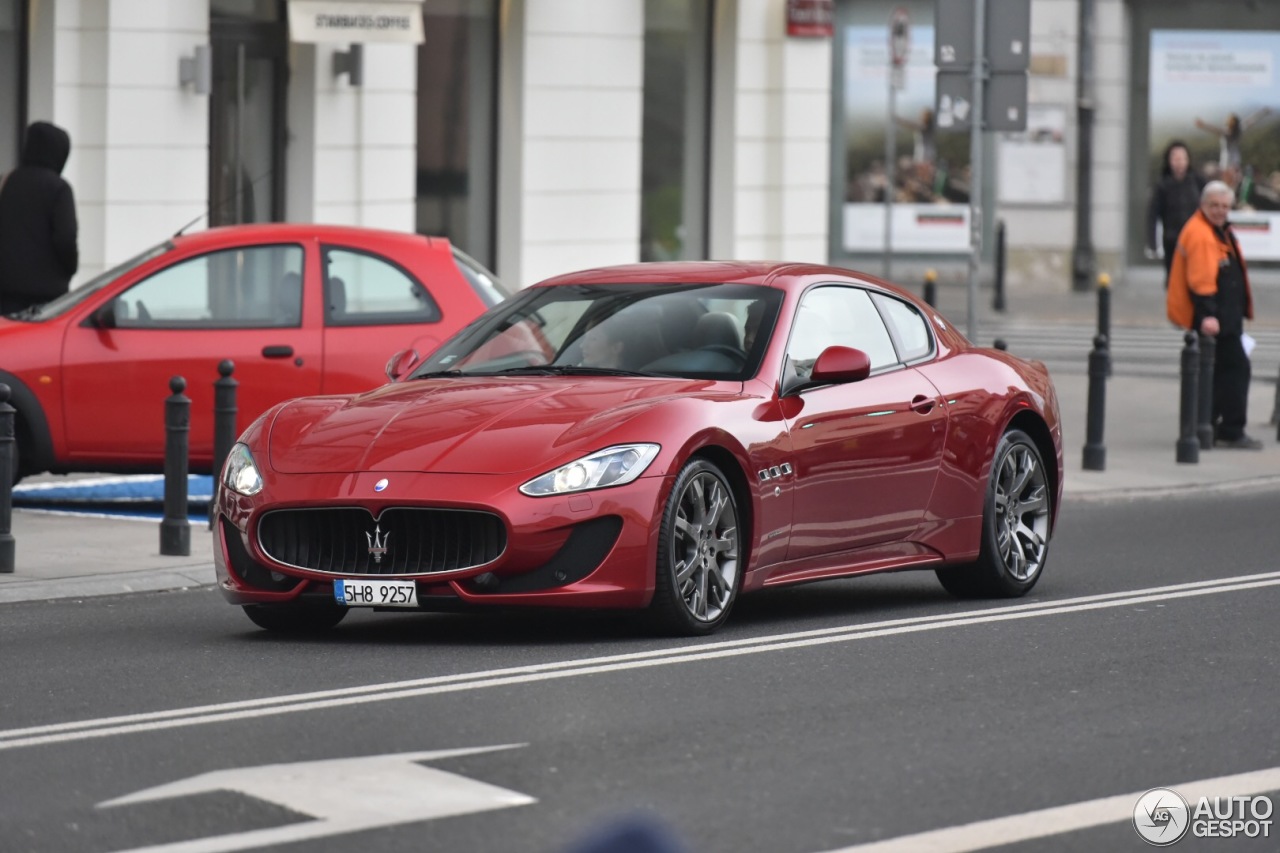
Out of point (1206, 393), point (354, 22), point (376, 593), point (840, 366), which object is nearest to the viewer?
point (376, 593)

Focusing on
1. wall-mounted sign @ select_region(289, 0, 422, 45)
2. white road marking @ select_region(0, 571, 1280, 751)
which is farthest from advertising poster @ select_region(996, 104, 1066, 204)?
white road marking @ select_region(0, 571, 1280, 751)

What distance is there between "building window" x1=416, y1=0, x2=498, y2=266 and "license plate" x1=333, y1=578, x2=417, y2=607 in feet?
49.3

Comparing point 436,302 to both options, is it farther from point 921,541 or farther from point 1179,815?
A: point 1179,815

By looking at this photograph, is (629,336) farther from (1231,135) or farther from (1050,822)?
(1231,135)

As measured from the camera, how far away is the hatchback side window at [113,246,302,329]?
13.3 m

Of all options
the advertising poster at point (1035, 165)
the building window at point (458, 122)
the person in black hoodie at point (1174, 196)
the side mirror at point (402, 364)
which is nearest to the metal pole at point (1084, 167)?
the advertising poster at point (1035, 165)

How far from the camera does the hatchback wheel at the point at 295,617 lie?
8945mm

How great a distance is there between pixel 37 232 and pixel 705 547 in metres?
7.48

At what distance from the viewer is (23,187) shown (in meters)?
15.0

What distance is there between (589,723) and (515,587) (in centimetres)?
150

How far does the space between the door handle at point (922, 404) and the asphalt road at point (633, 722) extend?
2.57ft

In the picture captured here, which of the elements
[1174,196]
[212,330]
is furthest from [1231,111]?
[212,330]

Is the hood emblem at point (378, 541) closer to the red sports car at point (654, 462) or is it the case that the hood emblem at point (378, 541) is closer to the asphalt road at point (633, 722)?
the red sports car at point (654, 462)

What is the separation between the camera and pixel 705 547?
8.66m
